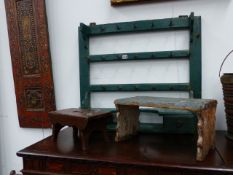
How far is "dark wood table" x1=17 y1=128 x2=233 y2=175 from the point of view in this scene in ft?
2.39

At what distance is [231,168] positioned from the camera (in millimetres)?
684

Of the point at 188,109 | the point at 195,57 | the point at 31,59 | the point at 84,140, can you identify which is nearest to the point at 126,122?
the point at 84,140

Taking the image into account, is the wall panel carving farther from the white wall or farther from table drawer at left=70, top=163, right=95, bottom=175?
table drawer at left=70, top=163, right=95, bottom=175

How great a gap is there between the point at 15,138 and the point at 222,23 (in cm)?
125

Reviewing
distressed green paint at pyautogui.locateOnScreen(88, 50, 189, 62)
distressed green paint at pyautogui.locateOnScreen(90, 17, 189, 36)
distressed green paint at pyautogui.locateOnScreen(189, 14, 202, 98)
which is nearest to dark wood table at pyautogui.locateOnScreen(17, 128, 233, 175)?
distressed green paint at pyautogui.locateOnScreen(189, 14, 202, 98)

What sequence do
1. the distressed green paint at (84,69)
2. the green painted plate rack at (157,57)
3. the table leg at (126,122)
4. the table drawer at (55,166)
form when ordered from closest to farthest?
the table drawer at (55,166) < the table leg at (126,122) < the green painted plate rack at (157,57) < the distressed green paint at (84,69)

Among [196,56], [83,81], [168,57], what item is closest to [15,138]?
[83,81]

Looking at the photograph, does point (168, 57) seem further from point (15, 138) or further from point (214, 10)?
point (15, 138)

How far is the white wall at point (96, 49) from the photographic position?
1.09 metres

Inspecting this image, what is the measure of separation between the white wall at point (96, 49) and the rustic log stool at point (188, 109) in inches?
9.7

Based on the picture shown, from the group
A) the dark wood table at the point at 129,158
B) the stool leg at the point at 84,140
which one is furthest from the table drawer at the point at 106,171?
the stool leg at the point at 84,140

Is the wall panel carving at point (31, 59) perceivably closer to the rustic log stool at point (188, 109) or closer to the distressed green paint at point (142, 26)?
the distressed green paint at point (142, 26)

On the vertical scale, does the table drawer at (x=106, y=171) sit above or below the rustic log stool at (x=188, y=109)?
below

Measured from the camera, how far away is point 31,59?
1.30 m
